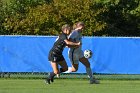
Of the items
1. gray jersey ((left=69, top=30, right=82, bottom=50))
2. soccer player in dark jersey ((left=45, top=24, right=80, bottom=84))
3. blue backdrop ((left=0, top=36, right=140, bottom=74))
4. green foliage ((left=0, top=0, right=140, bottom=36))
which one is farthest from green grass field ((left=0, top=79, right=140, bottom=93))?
green foliage ((left=0, top=0, right=140, bottom=36))

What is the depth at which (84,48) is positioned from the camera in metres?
20.4

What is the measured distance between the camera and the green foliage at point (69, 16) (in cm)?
3050

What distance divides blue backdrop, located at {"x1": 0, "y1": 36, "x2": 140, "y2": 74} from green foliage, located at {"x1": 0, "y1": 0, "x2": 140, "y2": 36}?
29.9ft

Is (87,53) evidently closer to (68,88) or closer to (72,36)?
(72,36)

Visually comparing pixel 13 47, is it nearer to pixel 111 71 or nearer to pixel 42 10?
pixel 111 71

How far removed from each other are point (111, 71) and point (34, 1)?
47.3 feet

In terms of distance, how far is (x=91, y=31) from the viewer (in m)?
30.3

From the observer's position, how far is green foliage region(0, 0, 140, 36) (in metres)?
30.5

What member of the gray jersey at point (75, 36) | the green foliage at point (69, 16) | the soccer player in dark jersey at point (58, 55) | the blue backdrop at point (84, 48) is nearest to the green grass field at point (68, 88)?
the soccer player in dark jersey at point (58, 55)

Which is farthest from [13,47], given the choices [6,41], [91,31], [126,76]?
[91,31]

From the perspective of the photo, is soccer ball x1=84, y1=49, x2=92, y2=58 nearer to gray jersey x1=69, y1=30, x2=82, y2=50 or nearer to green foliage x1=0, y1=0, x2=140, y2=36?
gray jersey x1=69, y1=30, x2=82, y2=50

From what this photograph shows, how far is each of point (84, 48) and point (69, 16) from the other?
34.4 ft

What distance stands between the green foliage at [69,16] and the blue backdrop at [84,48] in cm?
910

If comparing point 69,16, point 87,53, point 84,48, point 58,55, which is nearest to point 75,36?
point 58,55
